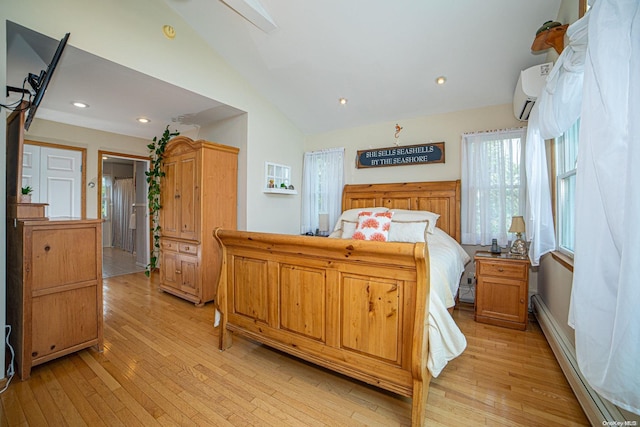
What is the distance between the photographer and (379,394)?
1688mm

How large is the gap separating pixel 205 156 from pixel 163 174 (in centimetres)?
95

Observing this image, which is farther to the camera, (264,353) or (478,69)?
(478,69)

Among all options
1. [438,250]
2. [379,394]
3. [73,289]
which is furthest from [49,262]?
[438,250]

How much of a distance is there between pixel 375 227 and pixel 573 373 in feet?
5.99

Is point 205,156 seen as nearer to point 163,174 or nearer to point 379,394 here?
point 163,174

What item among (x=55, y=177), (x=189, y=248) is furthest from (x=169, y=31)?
(x=55, y=177)

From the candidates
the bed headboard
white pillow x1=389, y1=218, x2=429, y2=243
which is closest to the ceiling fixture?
the bed headboard

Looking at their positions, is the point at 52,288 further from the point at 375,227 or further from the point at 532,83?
the point at 532,83

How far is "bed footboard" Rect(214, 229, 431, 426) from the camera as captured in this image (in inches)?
54.2

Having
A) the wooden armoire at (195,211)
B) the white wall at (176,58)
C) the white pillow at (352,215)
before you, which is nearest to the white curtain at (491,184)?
the white pillow at (352,215)

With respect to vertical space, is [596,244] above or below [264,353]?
above

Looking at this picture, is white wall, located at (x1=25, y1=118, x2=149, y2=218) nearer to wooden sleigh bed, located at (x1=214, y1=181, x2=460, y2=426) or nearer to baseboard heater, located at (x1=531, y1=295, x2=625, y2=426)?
wooden sleigh bed, located at (x1=214, y1=181, x2=460, y2=426)

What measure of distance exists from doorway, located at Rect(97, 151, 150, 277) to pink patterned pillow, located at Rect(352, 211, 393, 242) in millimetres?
4071

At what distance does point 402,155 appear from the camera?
364 centimetres
